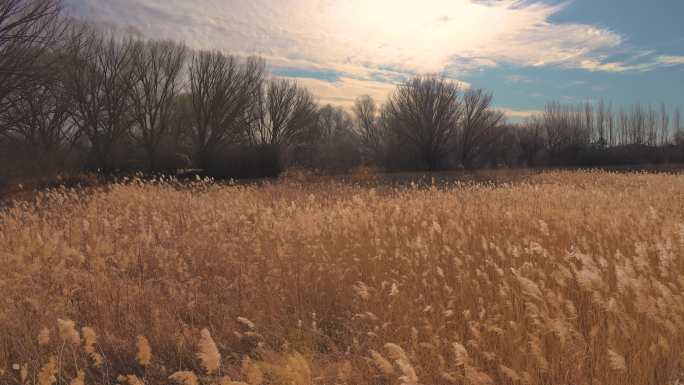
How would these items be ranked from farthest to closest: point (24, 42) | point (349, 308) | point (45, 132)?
1. point (45, 132)
2. point (24, 42)
3. point (349, 308)

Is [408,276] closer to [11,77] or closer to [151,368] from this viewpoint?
[151,368]

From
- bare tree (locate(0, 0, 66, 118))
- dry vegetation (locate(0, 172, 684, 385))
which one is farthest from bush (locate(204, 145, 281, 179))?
dry vegetation (locate(0, 172, 684, 385))

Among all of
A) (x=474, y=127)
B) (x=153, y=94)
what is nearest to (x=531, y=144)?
(x=474, y=127)

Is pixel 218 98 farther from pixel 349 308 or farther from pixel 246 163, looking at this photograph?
pixel 349 308

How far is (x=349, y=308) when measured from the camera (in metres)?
3.94

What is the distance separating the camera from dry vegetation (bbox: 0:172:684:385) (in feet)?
8.54

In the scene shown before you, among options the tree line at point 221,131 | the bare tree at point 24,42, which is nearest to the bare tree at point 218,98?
the tree line at point 221,131

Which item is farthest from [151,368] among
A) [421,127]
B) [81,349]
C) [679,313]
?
[421,127]

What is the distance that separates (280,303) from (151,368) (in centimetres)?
113

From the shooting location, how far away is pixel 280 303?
3.83 m

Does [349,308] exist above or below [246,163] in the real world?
below

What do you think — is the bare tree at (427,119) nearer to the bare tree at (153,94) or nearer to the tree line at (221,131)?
the tree line at (221,131)

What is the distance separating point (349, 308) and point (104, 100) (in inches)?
1165

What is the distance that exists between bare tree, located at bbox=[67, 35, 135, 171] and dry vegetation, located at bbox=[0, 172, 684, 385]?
78.6ft
